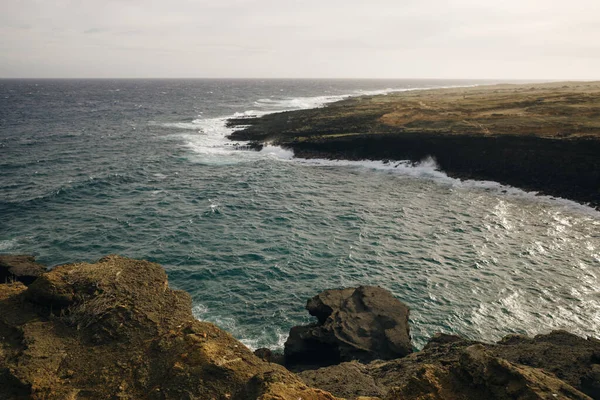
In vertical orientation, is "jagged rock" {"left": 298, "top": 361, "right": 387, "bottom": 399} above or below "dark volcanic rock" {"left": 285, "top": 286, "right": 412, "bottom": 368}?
above

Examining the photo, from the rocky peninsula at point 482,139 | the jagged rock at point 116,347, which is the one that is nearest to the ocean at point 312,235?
the rocky peninsula at point 482,139

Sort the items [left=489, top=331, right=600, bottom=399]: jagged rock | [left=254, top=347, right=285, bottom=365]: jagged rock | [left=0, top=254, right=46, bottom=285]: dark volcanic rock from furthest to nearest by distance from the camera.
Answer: [left=0, top=254, right=46, bottom=285]: dark volcanic rock, [left=254, top=347, right=285, bottom=365]: jagged rock, [left=489, top=331, right=600, bottom=399]: jagged rock

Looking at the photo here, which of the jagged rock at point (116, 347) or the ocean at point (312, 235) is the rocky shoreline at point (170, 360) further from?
the ocean at point (312, 235)

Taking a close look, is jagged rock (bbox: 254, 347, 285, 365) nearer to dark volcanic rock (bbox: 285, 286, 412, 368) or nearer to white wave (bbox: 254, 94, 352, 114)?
dark volcanic rock (bbox: 285, 286, 412, 368)

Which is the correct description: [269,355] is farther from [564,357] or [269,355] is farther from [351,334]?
[564,357]

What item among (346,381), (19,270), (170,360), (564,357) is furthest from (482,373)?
(19,270)

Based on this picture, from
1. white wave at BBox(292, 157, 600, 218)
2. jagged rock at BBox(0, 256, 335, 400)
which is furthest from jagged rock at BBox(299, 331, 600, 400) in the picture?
white wave at BBox(292, 157, 600, 218)
